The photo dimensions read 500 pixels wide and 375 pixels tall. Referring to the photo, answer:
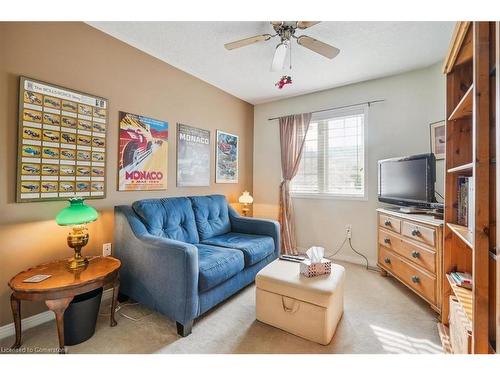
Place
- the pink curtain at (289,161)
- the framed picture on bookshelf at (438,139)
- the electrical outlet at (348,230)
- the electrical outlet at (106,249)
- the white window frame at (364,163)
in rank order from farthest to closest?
the pink curtain at (289,161), the electrical outlet at (348,230), the white window frame at (364,163), the framed picture on bookshelf at (438,139), the electrical outlet at (106,249)

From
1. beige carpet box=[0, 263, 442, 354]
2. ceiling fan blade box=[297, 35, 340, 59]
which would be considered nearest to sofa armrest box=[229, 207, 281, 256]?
beige carpet box=[0, 263, 442, 354]

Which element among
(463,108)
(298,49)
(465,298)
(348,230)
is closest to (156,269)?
(465,298)

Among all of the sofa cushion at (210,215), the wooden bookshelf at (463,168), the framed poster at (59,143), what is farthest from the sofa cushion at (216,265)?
the wooden bookshelf at (463,168)

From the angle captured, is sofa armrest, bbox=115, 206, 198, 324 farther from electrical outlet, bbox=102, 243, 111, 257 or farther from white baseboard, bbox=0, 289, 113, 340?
white baseboard, bbox=0, 289, 113, 340

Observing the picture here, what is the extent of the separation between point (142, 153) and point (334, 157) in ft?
8.50

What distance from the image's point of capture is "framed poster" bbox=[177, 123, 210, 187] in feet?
9.03

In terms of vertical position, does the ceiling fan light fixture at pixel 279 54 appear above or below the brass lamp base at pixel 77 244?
above

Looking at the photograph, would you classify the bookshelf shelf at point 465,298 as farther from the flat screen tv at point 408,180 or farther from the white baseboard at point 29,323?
the white baseboard at point 29,323

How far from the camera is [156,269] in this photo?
5.47 ft

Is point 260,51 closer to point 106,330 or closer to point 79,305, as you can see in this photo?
point 79,305

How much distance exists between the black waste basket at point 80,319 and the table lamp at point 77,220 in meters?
0.25

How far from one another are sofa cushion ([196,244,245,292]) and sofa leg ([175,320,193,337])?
0.24 m

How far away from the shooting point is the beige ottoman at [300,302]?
1.46 m
